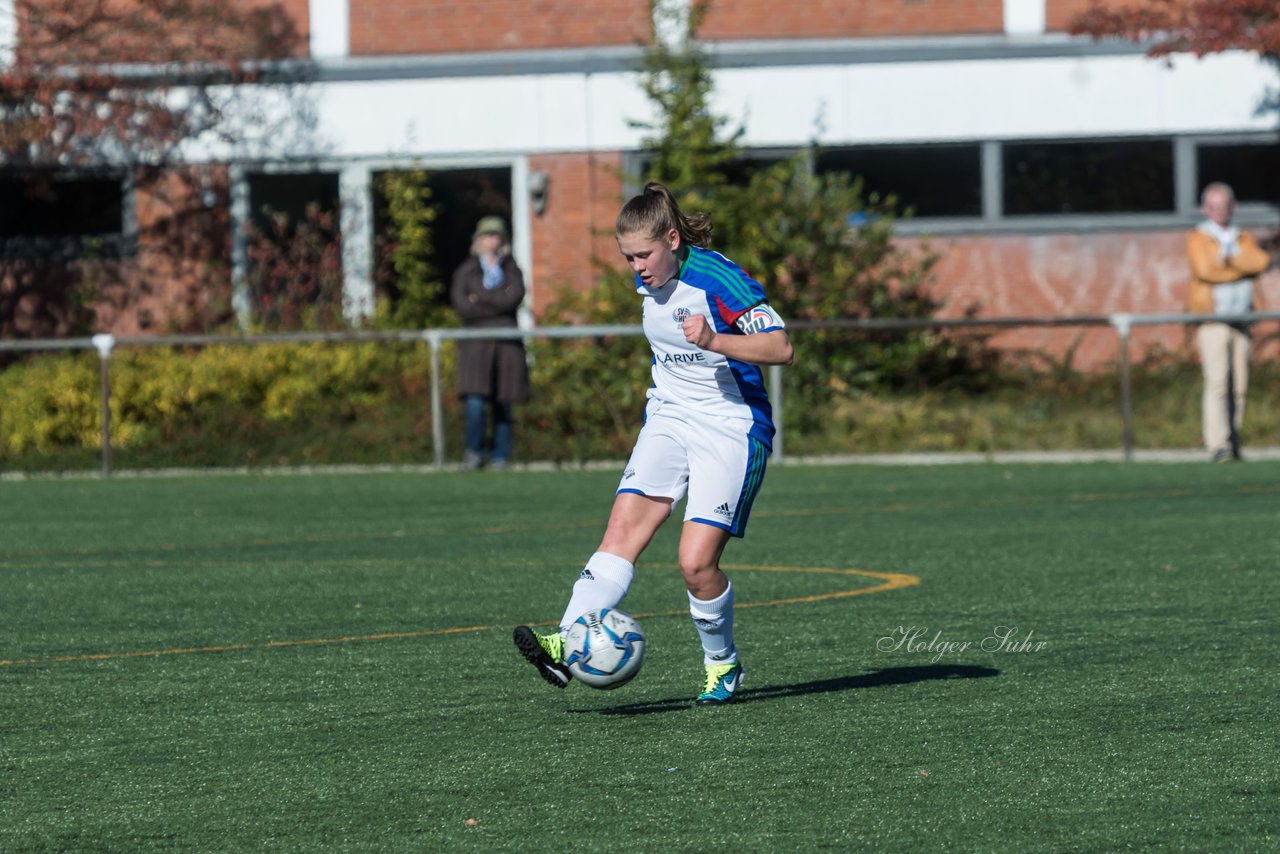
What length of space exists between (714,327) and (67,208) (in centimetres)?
1870

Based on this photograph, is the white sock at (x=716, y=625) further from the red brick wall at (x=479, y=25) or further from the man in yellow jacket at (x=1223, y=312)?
the red brick wall at (x=479, y=25)

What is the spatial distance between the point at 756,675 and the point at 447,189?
1807 centimetres

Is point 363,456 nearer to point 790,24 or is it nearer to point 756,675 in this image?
point 790,24

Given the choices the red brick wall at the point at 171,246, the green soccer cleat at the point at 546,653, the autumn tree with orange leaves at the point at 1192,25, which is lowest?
the green soccer cleat at the point at 546,653

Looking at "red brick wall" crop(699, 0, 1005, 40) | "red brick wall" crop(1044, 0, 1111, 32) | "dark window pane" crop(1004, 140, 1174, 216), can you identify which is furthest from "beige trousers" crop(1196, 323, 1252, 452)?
"red brick wall" crop(699, 0, 1005, 40)

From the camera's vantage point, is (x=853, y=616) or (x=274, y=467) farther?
(x=274, y=467)

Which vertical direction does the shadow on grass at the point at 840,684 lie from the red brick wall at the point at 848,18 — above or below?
below

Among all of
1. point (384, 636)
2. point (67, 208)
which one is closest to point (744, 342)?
point (384, 636)

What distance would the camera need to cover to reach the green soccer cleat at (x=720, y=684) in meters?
6.95

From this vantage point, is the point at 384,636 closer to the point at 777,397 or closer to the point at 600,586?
the point at 600,586

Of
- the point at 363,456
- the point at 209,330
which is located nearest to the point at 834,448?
the point at 363,456

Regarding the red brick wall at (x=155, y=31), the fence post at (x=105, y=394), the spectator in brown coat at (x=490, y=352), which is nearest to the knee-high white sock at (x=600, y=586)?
the spectator in brown coat at (x=490, y=352)

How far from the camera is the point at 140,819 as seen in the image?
529 cm

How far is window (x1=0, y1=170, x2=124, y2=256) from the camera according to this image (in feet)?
78.6
